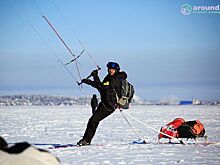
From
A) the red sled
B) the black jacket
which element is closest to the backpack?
the black jacket

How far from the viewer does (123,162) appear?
696 centimetres

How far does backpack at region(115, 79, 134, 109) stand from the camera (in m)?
10.1

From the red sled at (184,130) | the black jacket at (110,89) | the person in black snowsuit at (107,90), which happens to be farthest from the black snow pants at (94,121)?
the red sled at (184,130)

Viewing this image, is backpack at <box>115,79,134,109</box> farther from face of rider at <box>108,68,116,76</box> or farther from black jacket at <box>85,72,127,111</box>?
face of rider at <box>108,68,116,76</box>

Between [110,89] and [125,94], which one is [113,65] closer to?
[110,89]

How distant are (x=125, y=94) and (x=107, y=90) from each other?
429 mm

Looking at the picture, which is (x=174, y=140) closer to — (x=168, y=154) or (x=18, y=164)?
(x=168, y=154)

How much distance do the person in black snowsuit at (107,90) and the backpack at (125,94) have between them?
0.23 feet

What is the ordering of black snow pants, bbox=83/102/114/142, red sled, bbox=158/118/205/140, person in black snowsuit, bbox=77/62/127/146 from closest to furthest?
person in black snowsuit, bbox=77/62/127/146 → black snow pants, bbox=83/102/114/142 → red sled, bbox=158/118/205/140

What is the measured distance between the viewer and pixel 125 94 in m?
10.1

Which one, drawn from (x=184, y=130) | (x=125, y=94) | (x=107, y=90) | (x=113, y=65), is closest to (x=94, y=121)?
(x=107, y=90)

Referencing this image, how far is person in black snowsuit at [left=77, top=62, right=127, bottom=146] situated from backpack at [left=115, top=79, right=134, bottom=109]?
0.07 meters

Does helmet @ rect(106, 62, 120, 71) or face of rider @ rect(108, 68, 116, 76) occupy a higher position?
helmet @ rect(106, 62, 120, 71)

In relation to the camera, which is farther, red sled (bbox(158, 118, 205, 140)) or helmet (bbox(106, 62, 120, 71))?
red sled (bbox(158, 118, 205, 140))
